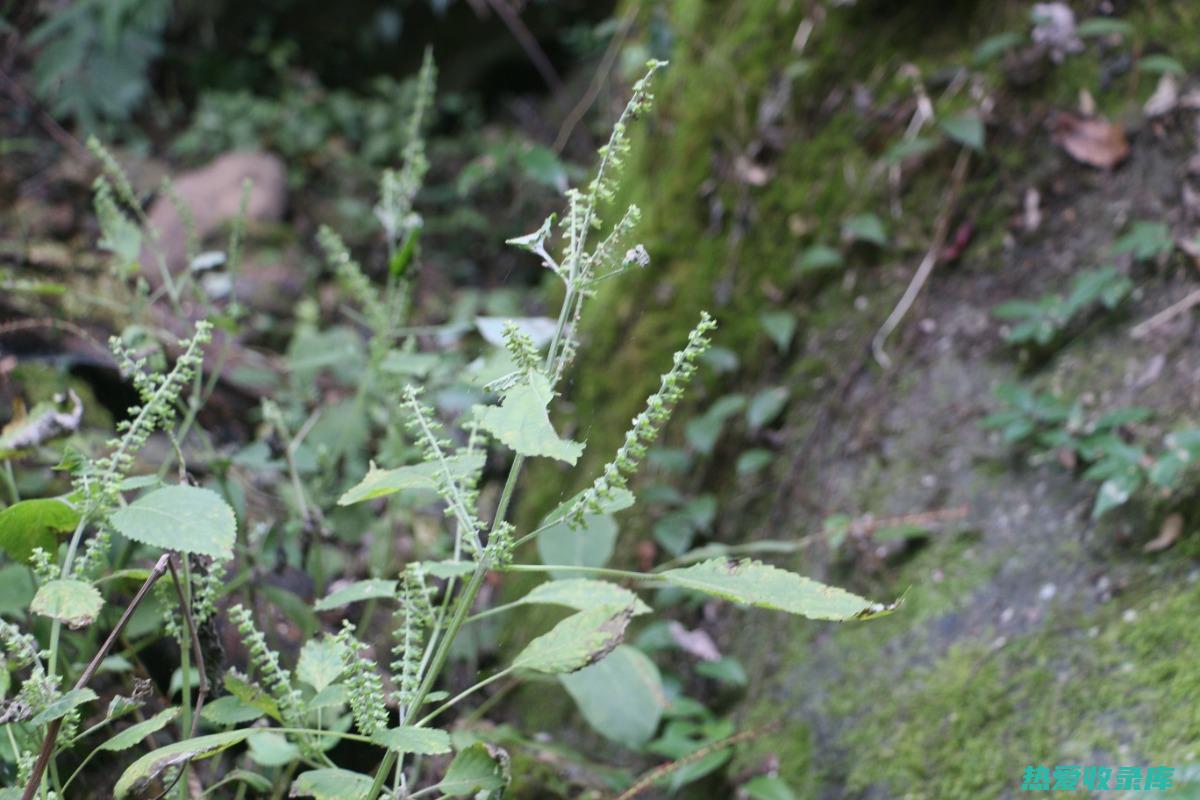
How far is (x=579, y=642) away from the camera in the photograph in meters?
0.84

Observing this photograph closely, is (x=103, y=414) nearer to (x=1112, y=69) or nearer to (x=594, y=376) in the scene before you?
(x=594, y=376)

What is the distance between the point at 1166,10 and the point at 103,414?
104 inches

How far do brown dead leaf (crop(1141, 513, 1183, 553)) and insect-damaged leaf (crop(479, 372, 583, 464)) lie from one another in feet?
3.68

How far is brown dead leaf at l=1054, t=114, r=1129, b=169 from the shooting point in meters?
1.94

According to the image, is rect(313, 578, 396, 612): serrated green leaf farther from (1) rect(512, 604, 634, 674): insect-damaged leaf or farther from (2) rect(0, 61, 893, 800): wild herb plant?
(1) rect(512, 604, 634, 674): insect-damaged leaf

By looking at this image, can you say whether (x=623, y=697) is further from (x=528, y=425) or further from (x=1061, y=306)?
(x=1061, y=306)

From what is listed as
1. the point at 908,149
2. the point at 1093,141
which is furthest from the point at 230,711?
the point at 1093,141


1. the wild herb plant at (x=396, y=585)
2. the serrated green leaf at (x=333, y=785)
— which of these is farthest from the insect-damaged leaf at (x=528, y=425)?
the serrated green leaf at (x=333, y=785)

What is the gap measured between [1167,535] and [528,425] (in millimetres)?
1188

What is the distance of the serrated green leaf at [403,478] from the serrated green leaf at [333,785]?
0.26m

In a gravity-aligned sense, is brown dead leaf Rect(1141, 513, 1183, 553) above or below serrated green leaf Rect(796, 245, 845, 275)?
below

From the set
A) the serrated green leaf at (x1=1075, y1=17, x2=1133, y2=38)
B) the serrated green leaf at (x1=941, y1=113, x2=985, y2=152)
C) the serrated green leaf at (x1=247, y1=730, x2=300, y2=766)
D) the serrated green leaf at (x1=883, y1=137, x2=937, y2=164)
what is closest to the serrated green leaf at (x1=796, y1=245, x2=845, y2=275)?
the serrated green leaf at (x1=883, y1=137, x2=937, y2=164)

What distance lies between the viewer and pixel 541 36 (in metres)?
5.45

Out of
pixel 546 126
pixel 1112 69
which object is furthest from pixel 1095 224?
pixel 546 126
